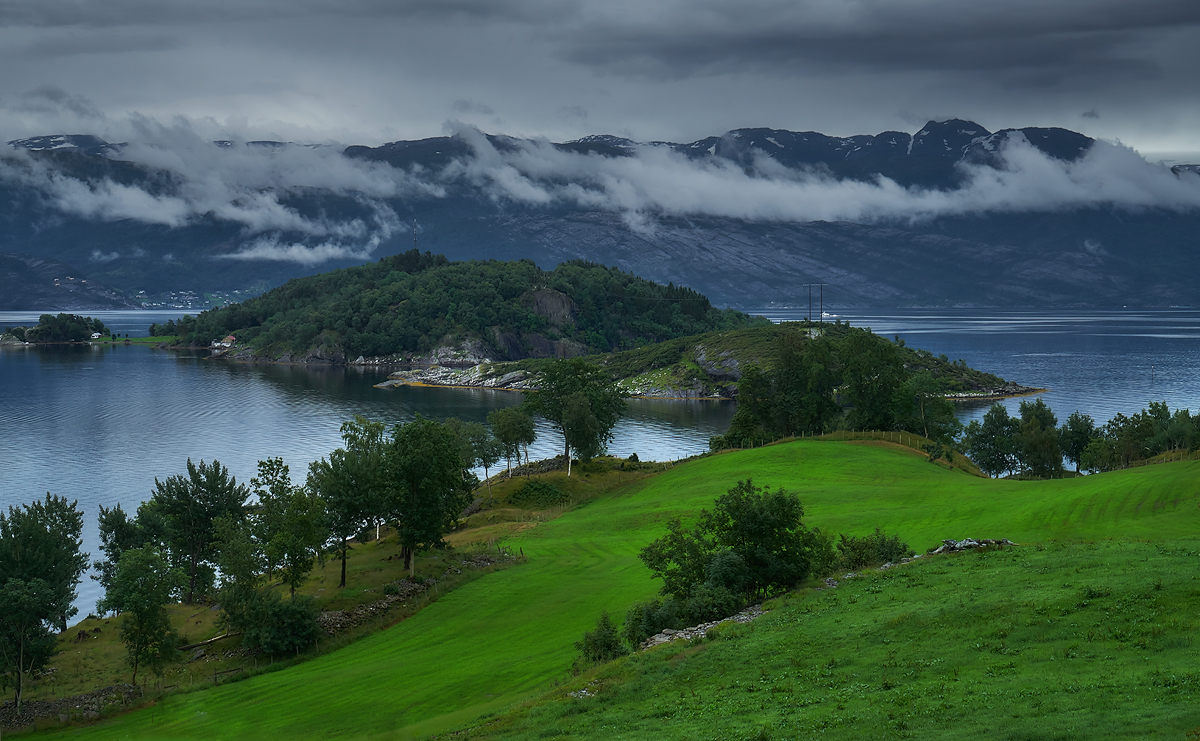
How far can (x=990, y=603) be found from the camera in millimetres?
26734

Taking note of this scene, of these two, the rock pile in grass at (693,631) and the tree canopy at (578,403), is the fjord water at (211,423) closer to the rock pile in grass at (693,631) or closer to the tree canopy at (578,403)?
the tree canopy at (578,403)

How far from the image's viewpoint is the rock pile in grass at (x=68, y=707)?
36062mm

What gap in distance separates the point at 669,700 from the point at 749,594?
1125 cm

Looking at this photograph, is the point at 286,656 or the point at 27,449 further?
the point at 27,449

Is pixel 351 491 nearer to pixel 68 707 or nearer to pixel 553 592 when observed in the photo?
pixel 553 592

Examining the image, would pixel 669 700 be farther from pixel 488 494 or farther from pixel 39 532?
pixel 488 494

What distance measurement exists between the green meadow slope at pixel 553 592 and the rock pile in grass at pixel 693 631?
393 cm

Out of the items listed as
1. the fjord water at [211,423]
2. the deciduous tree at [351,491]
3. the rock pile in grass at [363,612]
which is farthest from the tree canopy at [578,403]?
the rock pile in grass at [363,612]

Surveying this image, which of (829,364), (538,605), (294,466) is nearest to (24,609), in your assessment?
(538,605)

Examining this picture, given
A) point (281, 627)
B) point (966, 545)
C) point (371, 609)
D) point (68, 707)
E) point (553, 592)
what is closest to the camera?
point (966, 545)

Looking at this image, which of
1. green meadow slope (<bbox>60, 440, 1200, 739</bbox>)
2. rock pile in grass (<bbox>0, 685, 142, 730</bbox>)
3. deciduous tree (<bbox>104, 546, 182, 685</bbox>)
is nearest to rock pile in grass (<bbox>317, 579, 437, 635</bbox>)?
green meadow slope (<bbox>60, 440, 1200, 739</bbox>)

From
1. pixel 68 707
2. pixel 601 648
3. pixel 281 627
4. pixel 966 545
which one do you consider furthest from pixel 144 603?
pixel 966 545

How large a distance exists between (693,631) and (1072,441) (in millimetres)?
89548

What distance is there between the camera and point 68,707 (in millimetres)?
36938
